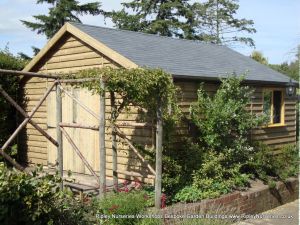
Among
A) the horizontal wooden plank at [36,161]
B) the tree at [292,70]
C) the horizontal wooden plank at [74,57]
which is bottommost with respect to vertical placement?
the horizontal wooden plank at [36,161]

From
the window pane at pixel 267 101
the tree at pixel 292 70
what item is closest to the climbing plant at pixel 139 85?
the window pane at pixel 267 101

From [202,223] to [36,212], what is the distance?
2653mm

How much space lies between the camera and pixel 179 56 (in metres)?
11.5

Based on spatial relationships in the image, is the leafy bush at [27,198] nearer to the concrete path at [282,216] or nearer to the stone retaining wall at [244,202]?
the stone retaining wall at [244,202]

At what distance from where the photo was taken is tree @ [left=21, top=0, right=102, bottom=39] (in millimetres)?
26703

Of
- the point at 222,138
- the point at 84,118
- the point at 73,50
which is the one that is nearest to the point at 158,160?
the point at 222,138

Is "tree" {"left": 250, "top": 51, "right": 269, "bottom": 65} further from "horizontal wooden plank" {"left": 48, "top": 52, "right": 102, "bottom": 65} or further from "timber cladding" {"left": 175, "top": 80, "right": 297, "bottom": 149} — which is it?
"horizontal wooden plank" {"left": 48, "top": 52, "right": 102, "bottom": 65}

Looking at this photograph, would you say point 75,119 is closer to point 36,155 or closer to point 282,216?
point 36,155

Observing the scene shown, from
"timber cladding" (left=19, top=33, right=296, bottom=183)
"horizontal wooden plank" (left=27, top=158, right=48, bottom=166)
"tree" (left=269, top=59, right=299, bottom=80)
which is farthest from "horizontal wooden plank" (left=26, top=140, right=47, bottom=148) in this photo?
"tree" (left=269, top=59, right=299, bottom=80)

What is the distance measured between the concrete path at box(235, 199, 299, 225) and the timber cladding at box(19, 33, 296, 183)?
2.18 m

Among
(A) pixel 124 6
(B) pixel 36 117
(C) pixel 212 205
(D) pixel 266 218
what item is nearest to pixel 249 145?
(D) pixel 266 218

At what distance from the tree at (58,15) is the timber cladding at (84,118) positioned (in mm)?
14859

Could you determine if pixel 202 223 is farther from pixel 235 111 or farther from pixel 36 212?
pixel 235 111

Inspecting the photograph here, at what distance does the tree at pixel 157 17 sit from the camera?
3120 centimetres
